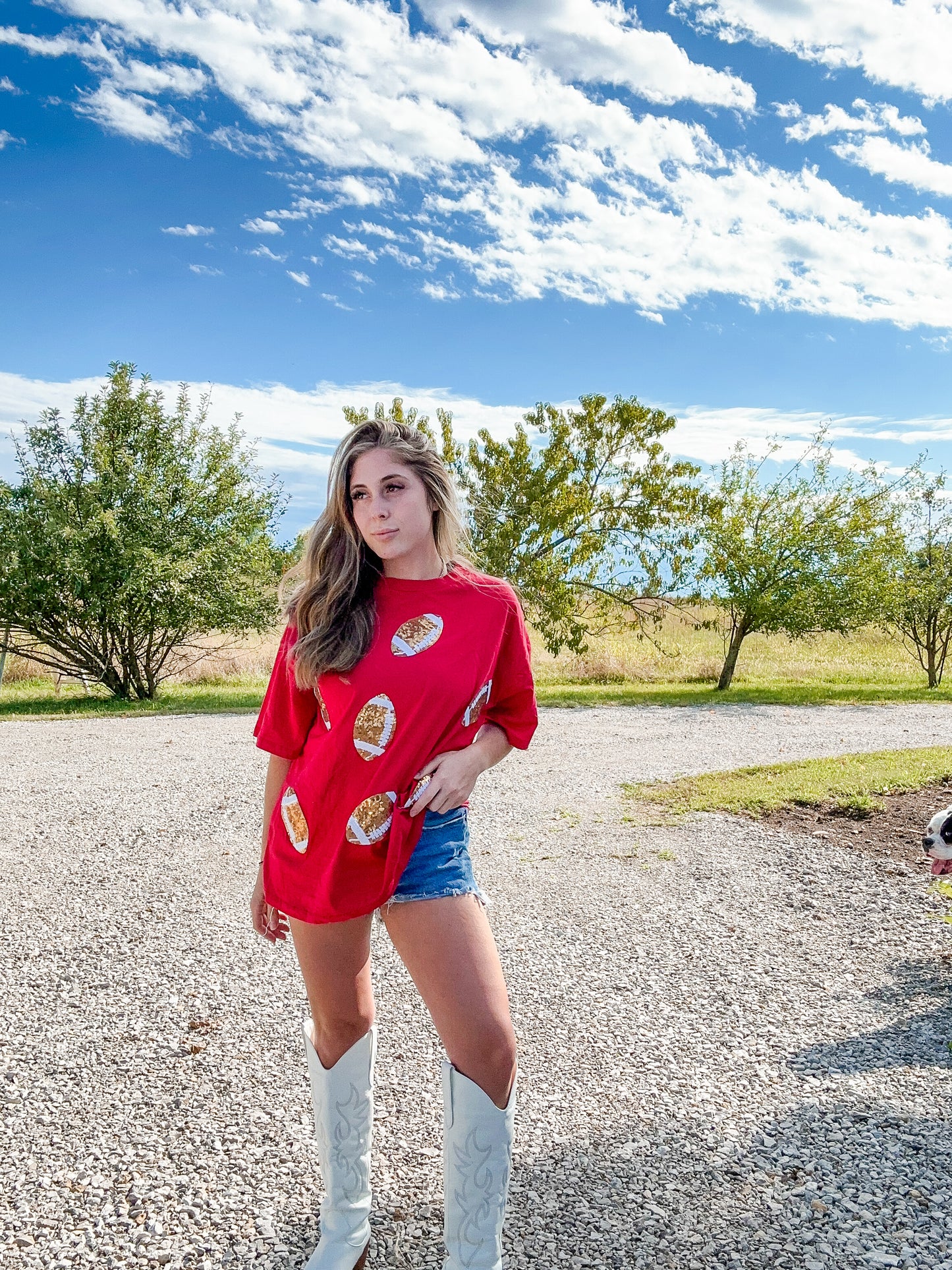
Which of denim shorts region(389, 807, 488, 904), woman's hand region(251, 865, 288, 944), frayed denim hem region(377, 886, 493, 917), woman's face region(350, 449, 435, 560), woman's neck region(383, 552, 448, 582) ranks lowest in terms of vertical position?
woman's hand region(251, 865, 288, 944)

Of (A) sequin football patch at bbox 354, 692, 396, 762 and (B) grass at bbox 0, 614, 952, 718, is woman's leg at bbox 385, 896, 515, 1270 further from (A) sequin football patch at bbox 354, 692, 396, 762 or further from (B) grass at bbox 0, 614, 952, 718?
(B) grass at bbox 0, 614, 952, 718

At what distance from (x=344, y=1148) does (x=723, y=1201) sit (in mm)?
1194

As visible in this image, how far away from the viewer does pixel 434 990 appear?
1.98 metres

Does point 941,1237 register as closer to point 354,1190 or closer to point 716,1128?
point 716,1128

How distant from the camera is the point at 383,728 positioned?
82.1 inches

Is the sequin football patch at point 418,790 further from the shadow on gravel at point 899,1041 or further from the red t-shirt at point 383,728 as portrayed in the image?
the shadow on gravel at point 899,1041

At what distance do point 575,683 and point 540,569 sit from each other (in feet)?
10.9

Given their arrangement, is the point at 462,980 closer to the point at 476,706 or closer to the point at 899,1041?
the point at 476,706

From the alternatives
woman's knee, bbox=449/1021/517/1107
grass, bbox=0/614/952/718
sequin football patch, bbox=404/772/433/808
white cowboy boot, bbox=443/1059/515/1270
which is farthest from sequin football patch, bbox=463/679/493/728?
grass, bbox=0/614/952/718

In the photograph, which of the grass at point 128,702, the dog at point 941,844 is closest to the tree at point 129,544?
the grass at point 128,702

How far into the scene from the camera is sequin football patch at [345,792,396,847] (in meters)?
2.04

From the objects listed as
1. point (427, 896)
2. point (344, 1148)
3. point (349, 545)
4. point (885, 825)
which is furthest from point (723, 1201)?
point (885, 825)

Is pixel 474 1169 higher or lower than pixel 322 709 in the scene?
lower

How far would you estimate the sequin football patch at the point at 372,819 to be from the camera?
2043 mm
